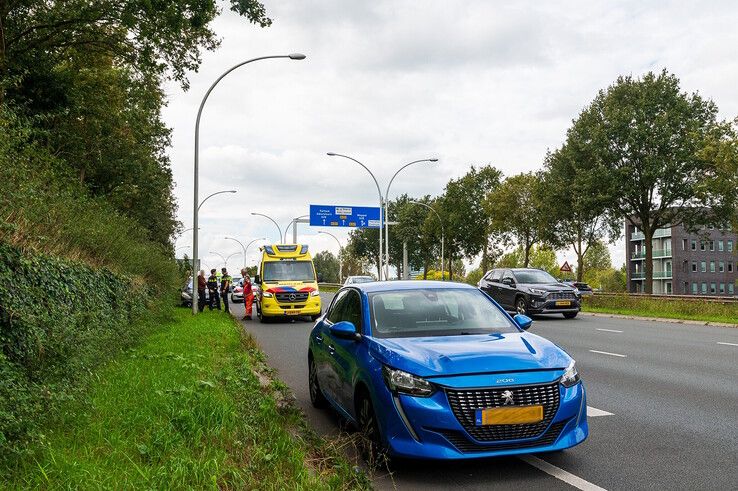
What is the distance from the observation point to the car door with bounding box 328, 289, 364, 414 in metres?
6.04

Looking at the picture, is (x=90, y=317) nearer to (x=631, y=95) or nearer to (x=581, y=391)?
(x=581, y=391)

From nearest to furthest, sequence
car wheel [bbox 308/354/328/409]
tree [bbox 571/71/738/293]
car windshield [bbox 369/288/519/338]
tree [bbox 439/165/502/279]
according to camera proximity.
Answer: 1. car windshield [bbox 369/288/519/338]
2. car wheel [bbox 308/354/328/409]
3. tree [bbox 571/71/738/293]
4. tree [bbox 439/165/502/279]

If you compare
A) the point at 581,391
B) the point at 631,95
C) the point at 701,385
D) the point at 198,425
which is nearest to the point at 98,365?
the point at 198,425

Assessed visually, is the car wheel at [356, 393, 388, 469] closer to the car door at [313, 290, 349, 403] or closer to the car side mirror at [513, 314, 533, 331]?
the car door at [313, 290, 349, 403]

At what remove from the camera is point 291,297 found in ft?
74.9

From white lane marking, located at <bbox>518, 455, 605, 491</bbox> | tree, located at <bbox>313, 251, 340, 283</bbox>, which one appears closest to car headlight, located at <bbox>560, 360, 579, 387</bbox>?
white lane marking, located at <bbox>518, 455, 605, 491</bbox>

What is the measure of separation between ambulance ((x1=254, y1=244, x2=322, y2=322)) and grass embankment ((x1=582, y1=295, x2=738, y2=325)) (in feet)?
39.5

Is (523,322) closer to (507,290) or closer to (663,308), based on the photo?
(507,290)

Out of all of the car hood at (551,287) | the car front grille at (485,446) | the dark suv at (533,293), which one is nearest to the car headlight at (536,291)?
the dark suv at (533,293)

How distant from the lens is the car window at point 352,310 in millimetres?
6649

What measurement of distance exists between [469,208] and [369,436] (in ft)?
185

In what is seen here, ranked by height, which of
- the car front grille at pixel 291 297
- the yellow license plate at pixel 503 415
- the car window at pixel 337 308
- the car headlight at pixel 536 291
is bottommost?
the yellow license plate at pixel 503 415

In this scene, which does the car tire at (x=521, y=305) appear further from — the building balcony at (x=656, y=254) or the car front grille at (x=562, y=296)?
the building balcony at (x=656, y=254)

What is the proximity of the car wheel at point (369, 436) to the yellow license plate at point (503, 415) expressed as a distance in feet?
2.64
